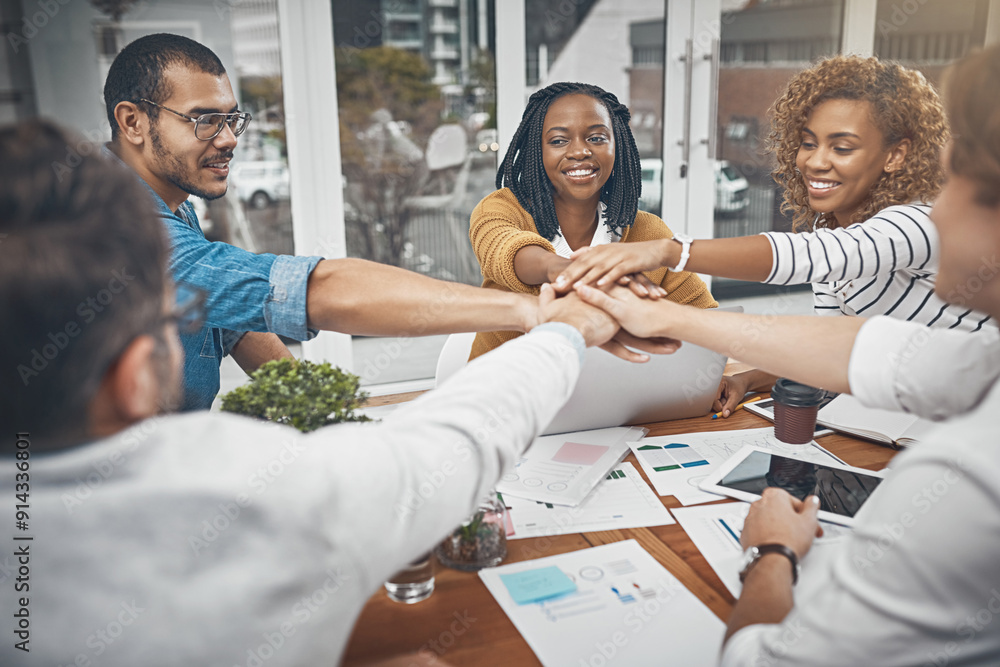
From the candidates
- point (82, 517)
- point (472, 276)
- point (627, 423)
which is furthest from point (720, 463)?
point (472, 276)

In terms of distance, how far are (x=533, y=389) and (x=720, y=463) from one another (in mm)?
660

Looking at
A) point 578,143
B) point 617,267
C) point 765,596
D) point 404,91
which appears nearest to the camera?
point 765,596

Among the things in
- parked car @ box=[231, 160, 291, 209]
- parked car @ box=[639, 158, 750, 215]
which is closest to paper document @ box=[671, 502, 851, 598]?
parked car @ box=[231, 160, 291, 209]

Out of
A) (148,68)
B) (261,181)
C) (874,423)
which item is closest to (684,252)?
(874,423)

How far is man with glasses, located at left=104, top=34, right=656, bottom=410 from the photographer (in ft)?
4.86

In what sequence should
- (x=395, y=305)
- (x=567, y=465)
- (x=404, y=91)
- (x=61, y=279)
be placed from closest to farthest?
1. (x=61, y=279)
2. (x=567, y=465)
3. (x=395, y=305)
4. (x=404, y=91)

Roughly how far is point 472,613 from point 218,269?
879mm

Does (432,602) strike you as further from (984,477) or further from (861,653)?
(984,477)

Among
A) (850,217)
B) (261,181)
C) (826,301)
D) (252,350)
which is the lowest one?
(252,350)

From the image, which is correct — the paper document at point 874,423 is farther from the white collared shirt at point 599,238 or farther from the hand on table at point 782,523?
the white collared shirt at point 599,238

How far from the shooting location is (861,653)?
2.38ft

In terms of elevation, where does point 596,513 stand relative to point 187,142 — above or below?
below

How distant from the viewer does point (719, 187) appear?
14.6ft

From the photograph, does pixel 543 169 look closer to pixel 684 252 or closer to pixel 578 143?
pixel 578 143
